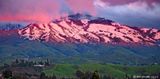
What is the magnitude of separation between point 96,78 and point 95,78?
44 centimetres

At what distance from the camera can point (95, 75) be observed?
126438mm

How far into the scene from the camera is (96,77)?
12625 centimetres

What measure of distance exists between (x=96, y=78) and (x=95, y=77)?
43 cm

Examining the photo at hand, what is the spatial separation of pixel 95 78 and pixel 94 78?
491 millimetres

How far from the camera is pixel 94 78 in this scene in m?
125

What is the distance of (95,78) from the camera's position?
125688 millimetres

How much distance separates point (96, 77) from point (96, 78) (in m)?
0.38

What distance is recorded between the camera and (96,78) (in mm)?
126000

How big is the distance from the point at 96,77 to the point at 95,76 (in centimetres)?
48

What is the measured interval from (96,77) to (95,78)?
70 cm

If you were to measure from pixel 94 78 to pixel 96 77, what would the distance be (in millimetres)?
Answer: 1156

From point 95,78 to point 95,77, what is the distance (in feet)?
1.36

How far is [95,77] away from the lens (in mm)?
126000
